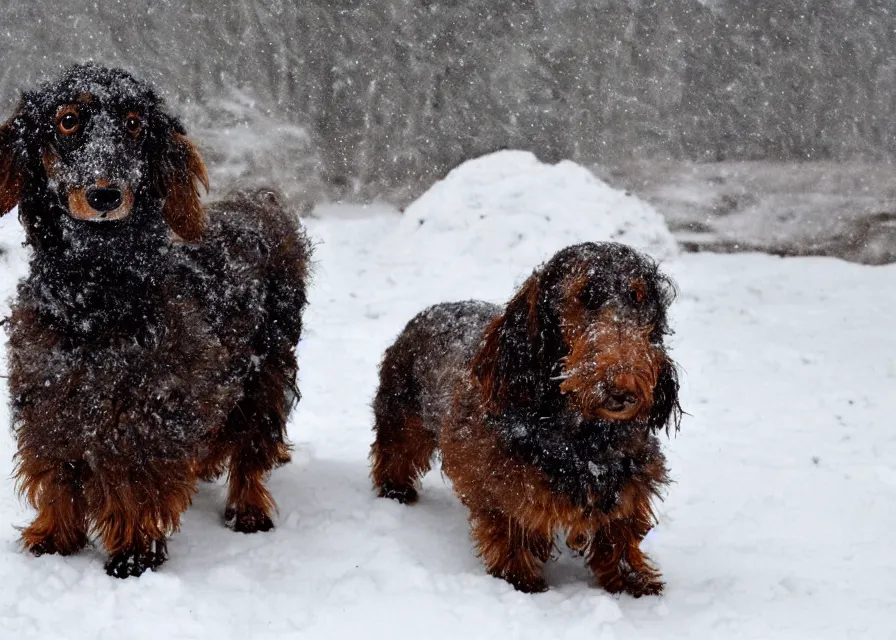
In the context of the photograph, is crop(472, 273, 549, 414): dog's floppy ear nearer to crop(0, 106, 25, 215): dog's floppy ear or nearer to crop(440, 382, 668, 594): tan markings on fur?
crop(440, 382, 668, 594): tan markings on fur

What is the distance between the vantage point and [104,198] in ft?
10.6

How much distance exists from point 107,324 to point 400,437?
1886 millimetres

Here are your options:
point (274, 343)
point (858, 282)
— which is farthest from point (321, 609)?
point (858, 282)

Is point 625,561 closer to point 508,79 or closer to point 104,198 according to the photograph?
point 104,198

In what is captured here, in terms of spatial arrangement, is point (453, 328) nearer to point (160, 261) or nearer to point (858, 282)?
point (160, 261)

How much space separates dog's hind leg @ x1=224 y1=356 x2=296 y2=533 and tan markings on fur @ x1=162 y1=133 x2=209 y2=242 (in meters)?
1.04

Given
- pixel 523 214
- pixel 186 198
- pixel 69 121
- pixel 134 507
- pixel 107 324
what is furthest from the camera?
pixel 523 214

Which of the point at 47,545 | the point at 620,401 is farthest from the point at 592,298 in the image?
the point at 47,545

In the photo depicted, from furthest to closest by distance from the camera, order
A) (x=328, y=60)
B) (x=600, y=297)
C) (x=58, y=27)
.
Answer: (x=328, y=60)
(x=58, y=27)
(x=600, y=297)

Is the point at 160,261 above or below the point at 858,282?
above

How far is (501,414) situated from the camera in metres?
3.87

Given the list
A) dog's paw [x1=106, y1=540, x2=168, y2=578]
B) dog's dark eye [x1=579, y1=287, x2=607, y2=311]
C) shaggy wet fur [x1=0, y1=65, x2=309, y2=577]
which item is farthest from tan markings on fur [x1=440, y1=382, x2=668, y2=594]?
dog's paw [x1=106, y1=540, x2=168, y2=578]

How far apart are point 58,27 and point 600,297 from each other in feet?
32.5

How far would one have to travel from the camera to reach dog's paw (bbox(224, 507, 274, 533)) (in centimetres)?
440
